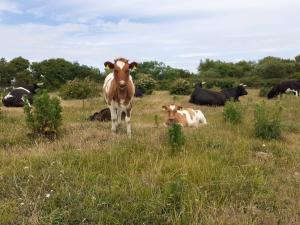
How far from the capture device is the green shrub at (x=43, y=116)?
9.62 metres

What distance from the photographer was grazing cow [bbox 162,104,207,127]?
13630 mm

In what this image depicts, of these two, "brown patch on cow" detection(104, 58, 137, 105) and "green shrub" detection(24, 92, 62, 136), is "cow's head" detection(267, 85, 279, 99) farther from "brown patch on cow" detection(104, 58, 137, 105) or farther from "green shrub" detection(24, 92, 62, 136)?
"green shrub" detection(24, 92, 62, 136)

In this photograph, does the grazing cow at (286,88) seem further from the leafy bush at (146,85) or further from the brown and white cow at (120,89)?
the brown and white cow at (120,89)

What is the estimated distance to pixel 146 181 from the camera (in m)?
6.54

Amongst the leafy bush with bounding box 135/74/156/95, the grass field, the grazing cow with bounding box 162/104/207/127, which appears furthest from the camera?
the leafy bush with bounding box 135/74/156/95

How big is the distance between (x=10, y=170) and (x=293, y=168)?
14.9 ft

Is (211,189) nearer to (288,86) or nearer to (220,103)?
(220,103)

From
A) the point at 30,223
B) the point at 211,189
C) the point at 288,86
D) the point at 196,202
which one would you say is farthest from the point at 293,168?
the point at 288,86

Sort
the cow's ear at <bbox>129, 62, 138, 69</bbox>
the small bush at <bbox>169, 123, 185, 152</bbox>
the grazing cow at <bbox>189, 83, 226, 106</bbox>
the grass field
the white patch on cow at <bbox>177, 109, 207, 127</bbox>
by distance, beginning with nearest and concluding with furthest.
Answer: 1. the grass field
2. the small bush at <bbox>169, 123, 185, 152</bbox>
3. the cow's ear at <bbox>129, 62, 138, 69</bbox>
4. the white patch on cow at <bbox>177, 109, 207, 127</bbox>
5. the grazing cow at <bbox>189, 83, 226, 106</bbox>

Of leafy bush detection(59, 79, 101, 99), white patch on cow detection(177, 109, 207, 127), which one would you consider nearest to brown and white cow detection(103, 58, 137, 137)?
white patch on cow detection(177, 109, 207, 127)

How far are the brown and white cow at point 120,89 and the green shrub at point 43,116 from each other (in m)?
1.42

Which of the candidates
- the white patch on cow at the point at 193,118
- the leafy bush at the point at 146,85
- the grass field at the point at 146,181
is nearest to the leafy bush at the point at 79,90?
the leafy bush at the point at 146,85

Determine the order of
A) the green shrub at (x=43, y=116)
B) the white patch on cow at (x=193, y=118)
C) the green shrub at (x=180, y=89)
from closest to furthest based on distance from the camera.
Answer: the green shrub at (x=43, y=116) < the white patch on cow at (x=193, y=118) < the green shrub at (x=180, y=89)

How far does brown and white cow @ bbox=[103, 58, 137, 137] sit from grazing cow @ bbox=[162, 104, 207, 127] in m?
2.73
